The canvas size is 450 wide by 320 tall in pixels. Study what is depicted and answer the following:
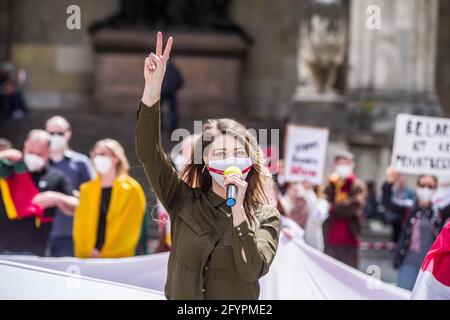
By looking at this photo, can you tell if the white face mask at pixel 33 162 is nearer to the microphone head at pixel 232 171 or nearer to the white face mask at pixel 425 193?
the white face mask at pixel 425 193

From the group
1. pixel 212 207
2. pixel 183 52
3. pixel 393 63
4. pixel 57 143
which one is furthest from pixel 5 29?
pixel 212 207

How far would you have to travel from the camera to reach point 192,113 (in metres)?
21.1

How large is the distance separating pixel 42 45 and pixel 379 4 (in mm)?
9976

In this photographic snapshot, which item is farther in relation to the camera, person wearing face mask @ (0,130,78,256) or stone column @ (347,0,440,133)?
stone column @ (347,0,440,133)

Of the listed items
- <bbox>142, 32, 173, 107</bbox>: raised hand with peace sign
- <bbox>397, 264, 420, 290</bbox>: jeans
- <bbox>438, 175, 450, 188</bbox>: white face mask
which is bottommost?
<bbox>397, 264, 420, 290</bbox>: jeans

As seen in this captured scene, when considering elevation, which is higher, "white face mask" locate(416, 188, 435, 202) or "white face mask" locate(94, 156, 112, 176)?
"white face mask" locate(94, 156, 112, 176)

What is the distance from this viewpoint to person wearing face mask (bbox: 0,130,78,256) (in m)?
7.48

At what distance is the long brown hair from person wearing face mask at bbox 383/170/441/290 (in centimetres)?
452

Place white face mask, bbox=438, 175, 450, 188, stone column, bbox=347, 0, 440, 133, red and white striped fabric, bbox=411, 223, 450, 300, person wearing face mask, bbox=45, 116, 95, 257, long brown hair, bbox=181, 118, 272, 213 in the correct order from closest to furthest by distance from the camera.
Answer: long brown hair, bbox=181, 118, 272, 213
red and white striped fabric, bbox=411, 223, 450, 300
person wearing face mask, bbox=45, 116, 95, 257
white face mask, bbox=438, 175, 450, 188
stone column, bbox=347, 0, 440, 133

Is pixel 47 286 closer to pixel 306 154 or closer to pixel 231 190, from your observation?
pixel 231 190

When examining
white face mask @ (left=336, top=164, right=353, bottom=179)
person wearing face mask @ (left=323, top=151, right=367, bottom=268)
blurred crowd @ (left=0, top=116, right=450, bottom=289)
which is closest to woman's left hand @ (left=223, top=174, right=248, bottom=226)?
Answer: blurred crowd @ (left=0, top=116, right=450, bottom=289)

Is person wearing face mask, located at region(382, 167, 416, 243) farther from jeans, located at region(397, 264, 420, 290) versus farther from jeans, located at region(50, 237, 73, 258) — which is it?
jeans, located at region(50, 237, 73, 258)

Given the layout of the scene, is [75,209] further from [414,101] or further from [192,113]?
[192,113]

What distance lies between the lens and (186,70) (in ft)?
70.5
